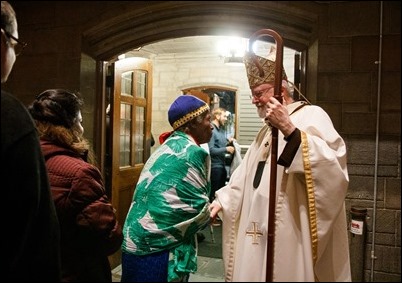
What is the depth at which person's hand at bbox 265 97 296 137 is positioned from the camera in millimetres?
1021

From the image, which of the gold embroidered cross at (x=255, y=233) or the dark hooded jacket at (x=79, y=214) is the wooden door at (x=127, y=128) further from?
the gold embroidered cross at (x=255, y=233)

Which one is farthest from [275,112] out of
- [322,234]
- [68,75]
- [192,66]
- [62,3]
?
[192,66]

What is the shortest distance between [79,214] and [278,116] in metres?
0.83

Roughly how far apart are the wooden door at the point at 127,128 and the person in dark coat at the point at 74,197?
4.48ft

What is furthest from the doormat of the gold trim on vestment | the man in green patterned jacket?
the gold trim on vestment

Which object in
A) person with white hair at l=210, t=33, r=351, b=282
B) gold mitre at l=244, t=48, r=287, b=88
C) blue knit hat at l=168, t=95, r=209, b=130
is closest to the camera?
person with white hair at l=210, t=33, r=351, b=282

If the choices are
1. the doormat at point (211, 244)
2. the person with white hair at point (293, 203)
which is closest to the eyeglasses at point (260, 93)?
the person with white hair at point (293, 203)

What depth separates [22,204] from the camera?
0.89 m

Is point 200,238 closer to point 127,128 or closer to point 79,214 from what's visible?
point 127,128

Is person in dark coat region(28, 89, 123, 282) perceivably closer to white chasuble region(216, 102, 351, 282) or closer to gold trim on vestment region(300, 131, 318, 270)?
white chasuble region(216, 102, 351, 282)

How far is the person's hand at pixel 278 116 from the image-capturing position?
3.35ft

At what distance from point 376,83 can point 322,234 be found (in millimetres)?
516

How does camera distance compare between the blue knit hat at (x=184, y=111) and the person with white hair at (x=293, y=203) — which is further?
the blue knit hat at (x=184, y=111)

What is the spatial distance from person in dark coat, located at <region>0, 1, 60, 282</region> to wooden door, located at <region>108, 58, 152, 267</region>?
1.90 meters
